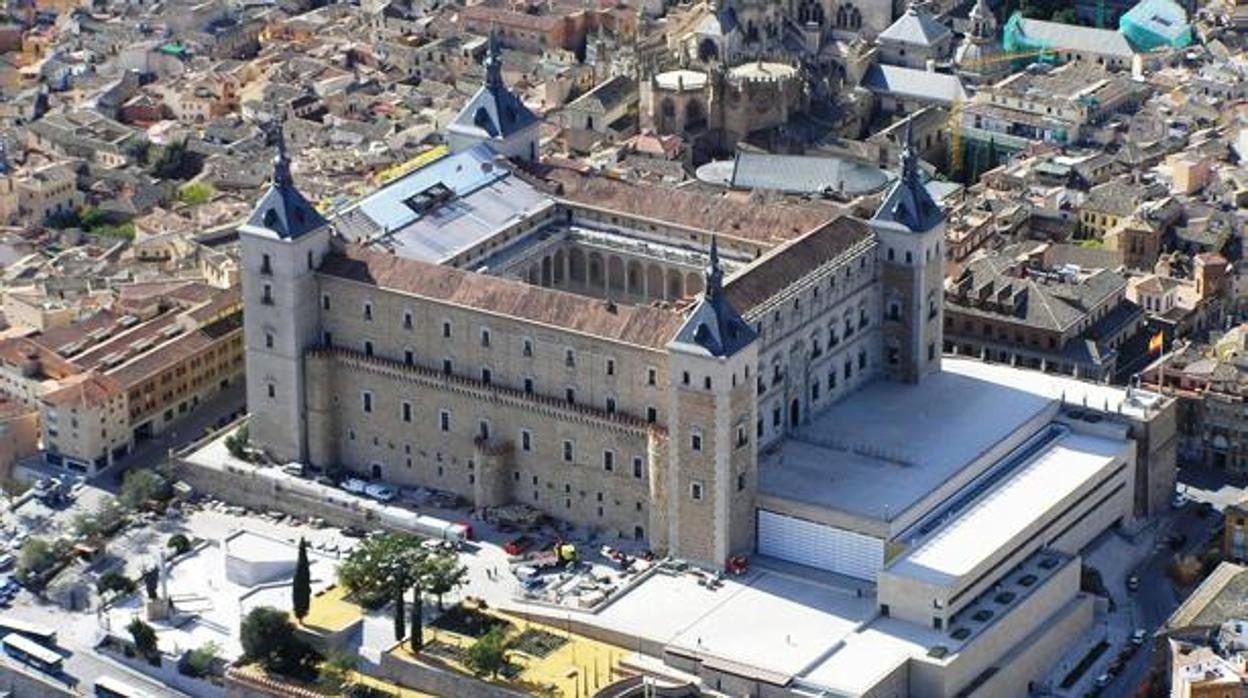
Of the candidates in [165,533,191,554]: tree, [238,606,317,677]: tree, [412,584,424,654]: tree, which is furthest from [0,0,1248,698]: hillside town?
[412,584,424,654]: tree

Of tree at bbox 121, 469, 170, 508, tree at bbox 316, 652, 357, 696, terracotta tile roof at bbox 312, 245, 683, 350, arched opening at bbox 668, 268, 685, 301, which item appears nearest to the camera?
tree at bbox 316, 652, 357, 696

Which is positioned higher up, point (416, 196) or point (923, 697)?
point (416, 196)

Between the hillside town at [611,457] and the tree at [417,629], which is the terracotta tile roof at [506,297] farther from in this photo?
the tree at [417,629]

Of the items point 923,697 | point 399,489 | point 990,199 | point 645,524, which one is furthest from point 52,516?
point 990,199

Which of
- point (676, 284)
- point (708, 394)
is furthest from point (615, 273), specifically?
point (708, 394)

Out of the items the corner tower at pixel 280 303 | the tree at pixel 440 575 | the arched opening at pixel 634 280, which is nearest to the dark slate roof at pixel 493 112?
the arched opening at pixel 634 280

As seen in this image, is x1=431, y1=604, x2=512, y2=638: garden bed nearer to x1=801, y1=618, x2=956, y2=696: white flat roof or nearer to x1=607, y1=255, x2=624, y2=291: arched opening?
x1=801, y1=618, x2=956, y2=696: white flat roof

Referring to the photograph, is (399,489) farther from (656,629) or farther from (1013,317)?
(1013,317)
